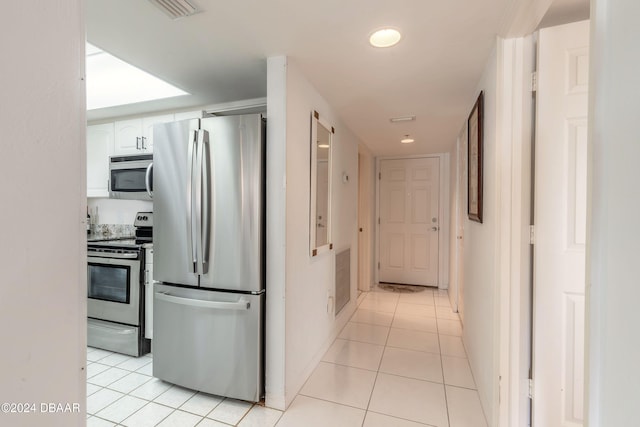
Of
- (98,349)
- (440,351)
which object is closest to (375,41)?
(440,351)

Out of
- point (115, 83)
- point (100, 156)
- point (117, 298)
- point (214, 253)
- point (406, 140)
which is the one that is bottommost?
point (117, 298)

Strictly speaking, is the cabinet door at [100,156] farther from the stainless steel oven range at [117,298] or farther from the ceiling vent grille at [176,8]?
the ceiling vent grille at [176,8]

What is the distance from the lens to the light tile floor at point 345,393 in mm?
1702

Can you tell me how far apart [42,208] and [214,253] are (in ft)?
4.22

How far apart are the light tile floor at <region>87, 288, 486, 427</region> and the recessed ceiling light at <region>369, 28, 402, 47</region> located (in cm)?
221

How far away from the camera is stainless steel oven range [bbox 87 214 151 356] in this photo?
2.41 m

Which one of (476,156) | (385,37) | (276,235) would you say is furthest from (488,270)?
(385,37)

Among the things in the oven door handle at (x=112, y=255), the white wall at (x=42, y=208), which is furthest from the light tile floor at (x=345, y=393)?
the white wall at (x=42, y=208)

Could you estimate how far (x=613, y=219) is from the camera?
2.04ft

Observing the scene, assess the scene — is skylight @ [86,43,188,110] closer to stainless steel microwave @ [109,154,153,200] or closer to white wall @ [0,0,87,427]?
stainless steel microwave @ [109,154,153,200]

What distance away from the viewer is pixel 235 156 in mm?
1822

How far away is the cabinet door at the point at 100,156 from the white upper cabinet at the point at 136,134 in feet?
0.36

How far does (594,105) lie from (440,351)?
2443 mm

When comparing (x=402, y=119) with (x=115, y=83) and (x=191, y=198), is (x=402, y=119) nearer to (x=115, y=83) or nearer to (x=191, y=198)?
(x=191, y=198)
